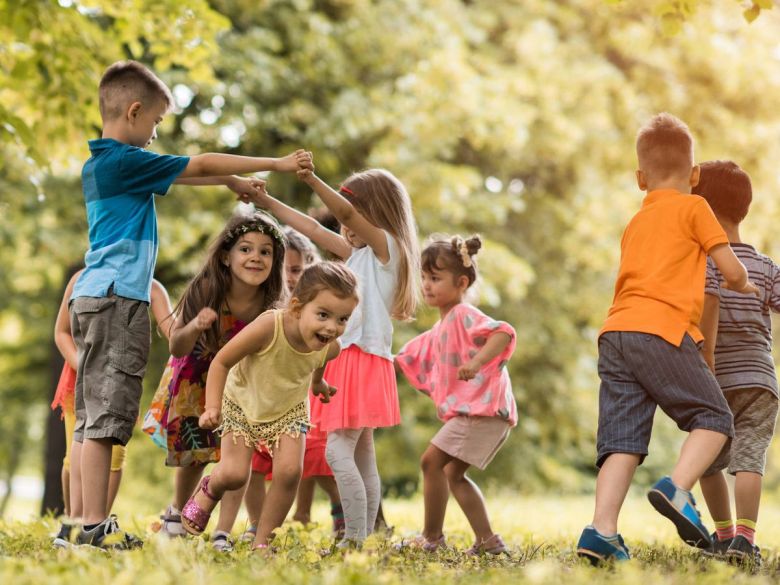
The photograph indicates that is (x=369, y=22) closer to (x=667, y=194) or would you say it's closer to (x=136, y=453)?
(x=667, y=194)

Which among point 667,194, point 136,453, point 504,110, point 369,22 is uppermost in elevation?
point 369,22

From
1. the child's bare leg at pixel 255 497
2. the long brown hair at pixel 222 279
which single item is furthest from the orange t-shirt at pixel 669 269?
the child's bare leg at pixel 255 497

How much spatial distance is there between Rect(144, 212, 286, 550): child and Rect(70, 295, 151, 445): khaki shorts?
1.79ft

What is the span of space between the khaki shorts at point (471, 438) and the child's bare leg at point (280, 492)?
1.02 metres

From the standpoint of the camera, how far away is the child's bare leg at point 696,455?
4.12 meters

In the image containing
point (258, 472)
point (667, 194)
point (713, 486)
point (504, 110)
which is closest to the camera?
point (667, 194)

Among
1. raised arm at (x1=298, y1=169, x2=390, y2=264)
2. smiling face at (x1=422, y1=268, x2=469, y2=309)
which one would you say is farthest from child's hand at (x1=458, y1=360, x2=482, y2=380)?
→ raised arm at (x1=298, y1=169, x2=390, y2=264)

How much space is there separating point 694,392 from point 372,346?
70.8 inches

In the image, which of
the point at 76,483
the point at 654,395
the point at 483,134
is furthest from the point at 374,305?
the point at 483,134

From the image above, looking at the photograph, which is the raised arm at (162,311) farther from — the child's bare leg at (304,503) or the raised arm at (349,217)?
the child's bare leg at (304,503)

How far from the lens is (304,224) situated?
548 cm

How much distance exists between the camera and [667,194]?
4.47 m

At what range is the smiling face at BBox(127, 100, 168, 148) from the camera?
15.4ft

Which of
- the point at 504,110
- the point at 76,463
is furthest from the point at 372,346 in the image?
the point at 504,110
